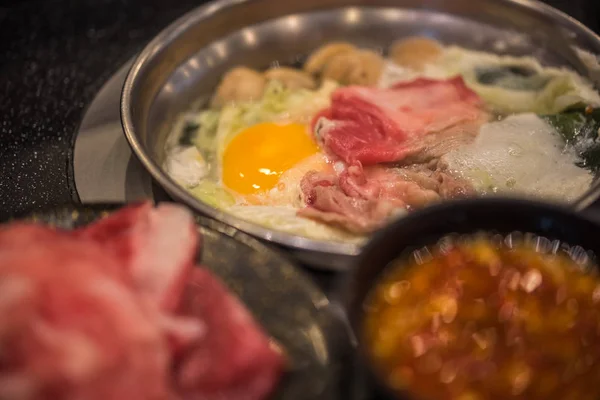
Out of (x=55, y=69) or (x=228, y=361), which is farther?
(x=55, y=69)

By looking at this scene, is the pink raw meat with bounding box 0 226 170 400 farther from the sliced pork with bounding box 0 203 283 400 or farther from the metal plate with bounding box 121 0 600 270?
the metal plate with bounding box 121 0 600 270

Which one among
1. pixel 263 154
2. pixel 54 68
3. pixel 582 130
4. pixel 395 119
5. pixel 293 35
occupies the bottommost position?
pixel 54 68

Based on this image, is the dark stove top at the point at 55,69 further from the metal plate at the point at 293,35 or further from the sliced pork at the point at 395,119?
the sliced pork at the point at 395,119

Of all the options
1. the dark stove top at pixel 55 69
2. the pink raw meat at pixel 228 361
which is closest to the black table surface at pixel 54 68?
the dark stove top at pixel 55 69

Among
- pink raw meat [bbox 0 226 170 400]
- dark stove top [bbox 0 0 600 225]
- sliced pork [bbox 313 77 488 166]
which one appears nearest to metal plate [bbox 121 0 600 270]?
dark stove top [bbox 0 0 600 225]

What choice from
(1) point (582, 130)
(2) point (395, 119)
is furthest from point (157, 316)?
(1) point (582, 130)

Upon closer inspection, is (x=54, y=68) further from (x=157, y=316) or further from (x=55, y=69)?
(x=157, y=316)
